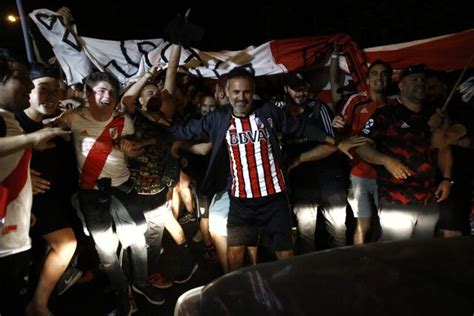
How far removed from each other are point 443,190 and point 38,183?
3.59 m

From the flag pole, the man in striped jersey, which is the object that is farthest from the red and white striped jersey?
the flag pole

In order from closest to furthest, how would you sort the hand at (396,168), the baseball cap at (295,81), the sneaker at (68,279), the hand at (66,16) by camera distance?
the hand at (396,168), the sneaker at (68,279), the baseball cap at (295,81), the hand at (66,16)

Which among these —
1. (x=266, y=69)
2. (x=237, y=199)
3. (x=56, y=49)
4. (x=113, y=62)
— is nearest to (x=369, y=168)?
(x=237, y=199)

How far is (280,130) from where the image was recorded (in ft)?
12.5

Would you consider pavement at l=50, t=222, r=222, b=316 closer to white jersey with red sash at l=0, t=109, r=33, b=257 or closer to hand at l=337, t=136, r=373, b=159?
white jersey with red sash at l=0, t=109, r=33, b=257

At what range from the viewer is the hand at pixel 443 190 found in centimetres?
371

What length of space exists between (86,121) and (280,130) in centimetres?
178

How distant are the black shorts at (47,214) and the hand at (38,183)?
101 mm

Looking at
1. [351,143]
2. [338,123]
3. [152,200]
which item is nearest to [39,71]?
[152,200]

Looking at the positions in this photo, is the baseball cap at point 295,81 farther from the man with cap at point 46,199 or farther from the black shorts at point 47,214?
the black shorts at point 47,214

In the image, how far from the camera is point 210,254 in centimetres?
495

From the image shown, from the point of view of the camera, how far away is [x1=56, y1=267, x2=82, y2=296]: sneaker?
3962mm

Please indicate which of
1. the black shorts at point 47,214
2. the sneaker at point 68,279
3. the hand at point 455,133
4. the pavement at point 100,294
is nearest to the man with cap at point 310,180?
the hand at point 455,133

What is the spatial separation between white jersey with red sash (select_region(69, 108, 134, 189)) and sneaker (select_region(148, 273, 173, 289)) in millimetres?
1255
